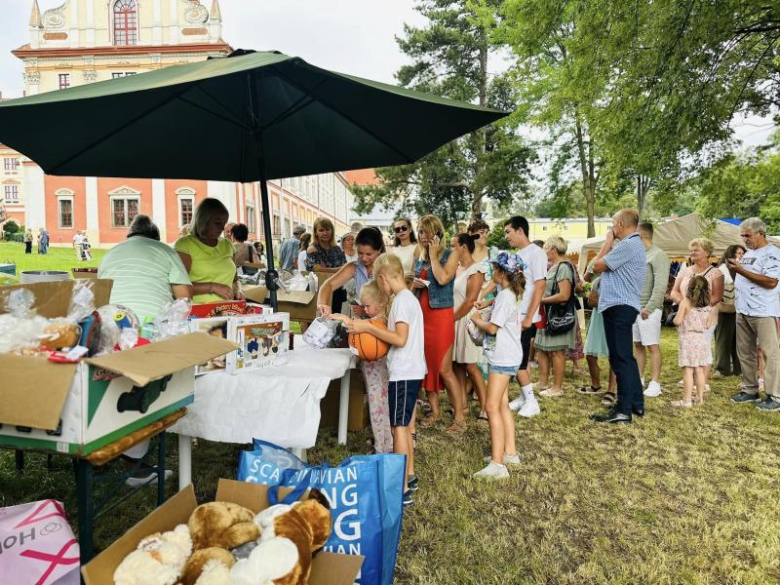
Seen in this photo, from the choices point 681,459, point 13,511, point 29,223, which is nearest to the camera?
point 13,511

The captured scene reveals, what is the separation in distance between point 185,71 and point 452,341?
282 cm

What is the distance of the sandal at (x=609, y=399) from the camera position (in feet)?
17.5

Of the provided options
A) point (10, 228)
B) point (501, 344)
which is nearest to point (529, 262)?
point (501, 344)

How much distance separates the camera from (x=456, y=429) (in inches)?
172

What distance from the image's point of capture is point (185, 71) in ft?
7.32

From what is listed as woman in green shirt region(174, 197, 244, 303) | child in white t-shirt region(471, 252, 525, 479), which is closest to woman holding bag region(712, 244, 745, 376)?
child in white t-shirt region(471, 252, 525, 479)

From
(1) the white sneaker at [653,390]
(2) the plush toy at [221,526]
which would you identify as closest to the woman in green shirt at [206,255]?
(2) the plush toy at [221,526]

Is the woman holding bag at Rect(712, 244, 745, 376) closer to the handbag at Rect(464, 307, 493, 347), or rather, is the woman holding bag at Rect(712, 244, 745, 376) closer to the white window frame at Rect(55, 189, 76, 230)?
the handbag at Rect(464, 307, 493, 347)

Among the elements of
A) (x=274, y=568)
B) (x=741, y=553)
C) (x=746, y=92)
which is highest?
(x=746, y=92)

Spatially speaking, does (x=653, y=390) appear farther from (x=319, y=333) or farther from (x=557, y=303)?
(x=319, y=333)

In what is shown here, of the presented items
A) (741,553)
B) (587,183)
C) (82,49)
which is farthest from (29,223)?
(741,553)

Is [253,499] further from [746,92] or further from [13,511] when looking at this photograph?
[746,92]

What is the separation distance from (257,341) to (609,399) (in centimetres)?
413

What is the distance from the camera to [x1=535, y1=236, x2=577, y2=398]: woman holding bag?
5.49 metres
